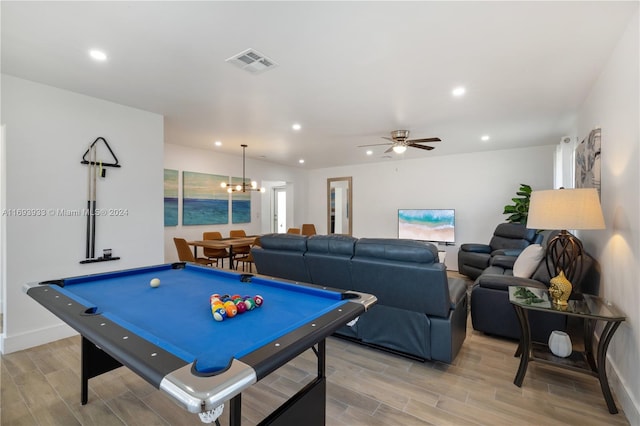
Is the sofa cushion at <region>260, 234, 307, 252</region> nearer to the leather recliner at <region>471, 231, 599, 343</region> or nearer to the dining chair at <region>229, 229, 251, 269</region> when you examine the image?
the leather recliner at <region>471, 231, 599, 343</region>

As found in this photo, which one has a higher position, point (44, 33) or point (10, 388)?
point (44, 33)

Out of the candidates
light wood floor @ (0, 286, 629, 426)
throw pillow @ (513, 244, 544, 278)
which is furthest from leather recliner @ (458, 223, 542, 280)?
light wood floor @ (0, 286, 629, 426)

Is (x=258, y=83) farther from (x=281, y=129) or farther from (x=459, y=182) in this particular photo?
(x=459, y=182)

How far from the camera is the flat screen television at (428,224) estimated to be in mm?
6453

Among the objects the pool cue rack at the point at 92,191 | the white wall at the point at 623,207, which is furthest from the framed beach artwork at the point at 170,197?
the white wall at the point at 623,207

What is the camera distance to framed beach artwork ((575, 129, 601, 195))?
105 inches

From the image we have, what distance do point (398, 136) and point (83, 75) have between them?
3.95m

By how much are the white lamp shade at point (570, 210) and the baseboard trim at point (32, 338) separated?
183 inches

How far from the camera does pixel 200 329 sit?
1.38m

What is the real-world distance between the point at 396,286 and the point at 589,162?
2441 mm

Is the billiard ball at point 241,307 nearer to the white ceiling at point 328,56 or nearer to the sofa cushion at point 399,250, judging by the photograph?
the sofa cushion at point 399,250

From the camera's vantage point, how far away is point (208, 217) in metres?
6.31

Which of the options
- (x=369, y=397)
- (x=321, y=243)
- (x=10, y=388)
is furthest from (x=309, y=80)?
(x=10, y=388)

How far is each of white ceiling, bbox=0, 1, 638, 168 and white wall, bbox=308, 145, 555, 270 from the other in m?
1.79
